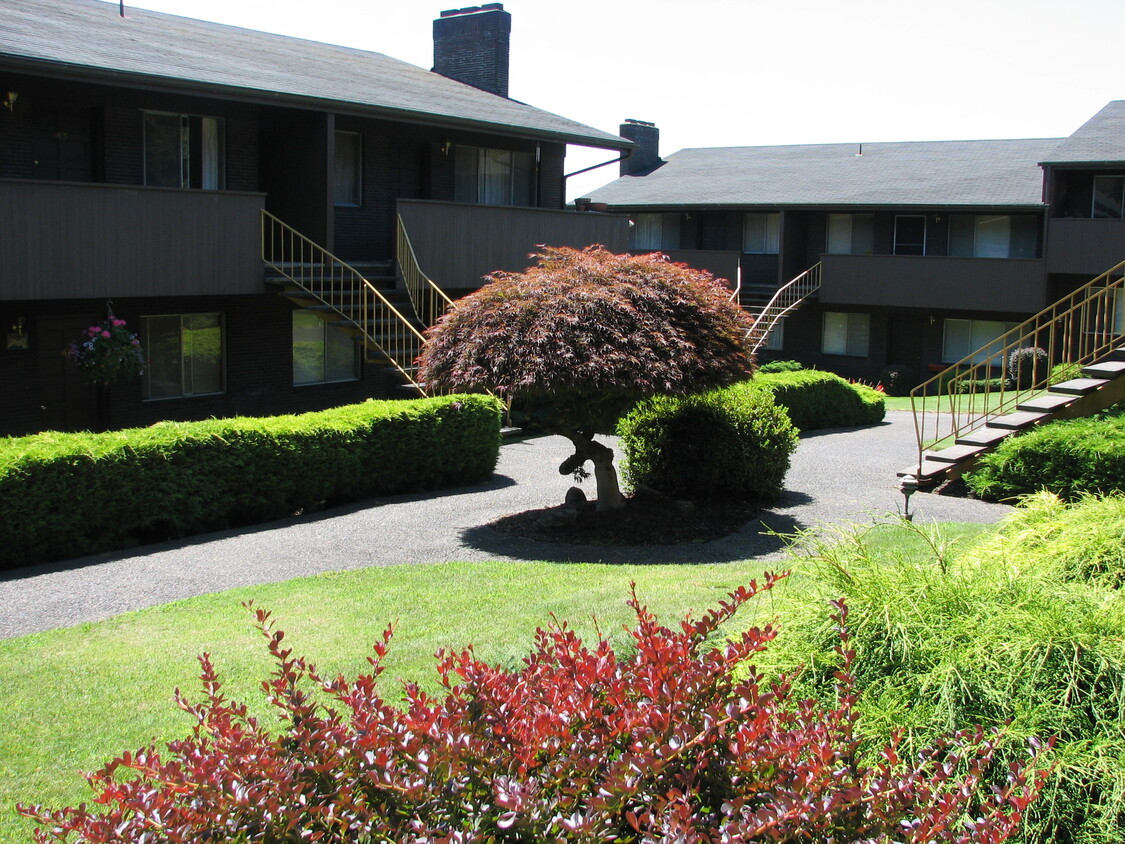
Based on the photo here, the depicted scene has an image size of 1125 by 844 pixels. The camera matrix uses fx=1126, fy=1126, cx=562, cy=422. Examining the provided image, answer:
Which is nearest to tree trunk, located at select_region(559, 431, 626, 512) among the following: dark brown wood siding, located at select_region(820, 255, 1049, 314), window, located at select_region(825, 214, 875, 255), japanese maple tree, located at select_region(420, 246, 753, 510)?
japanese maple tree, located at select_region(420, 246, 753, 510)

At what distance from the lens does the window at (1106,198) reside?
3019 centimetres

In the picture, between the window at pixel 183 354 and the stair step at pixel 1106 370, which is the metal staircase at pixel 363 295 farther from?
the stair step at pixel 1106 370

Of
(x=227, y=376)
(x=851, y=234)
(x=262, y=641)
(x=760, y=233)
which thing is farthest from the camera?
(x=760, y=233)

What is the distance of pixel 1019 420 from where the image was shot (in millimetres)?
14852

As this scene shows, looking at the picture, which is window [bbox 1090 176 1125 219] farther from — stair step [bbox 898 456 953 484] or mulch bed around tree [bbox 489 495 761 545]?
mulch bed around tree [bbox 489 495 761 545]

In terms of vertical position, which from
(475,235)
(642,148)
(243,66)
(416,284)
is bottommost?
(416,284)

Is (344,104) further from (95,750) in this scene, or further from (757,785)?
(757,785)

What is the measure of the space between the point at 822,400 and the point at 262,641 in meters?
15.1

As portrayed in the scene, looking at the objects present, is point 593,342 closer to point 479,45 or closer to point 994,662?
point 994,662

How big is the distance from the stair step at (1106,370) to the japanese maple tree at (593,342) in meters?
5.55

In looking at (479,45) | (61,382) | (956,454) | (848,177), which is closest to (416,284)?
(61,382)

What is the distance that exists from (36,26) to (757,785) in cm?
1794

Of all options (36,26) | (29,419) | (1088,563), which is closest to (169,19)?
(36,26)

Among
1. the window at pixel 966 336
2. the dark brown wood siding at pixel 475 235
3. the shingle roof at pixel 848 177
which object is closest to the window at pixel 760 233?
the shingle roof at pixel 848 177
